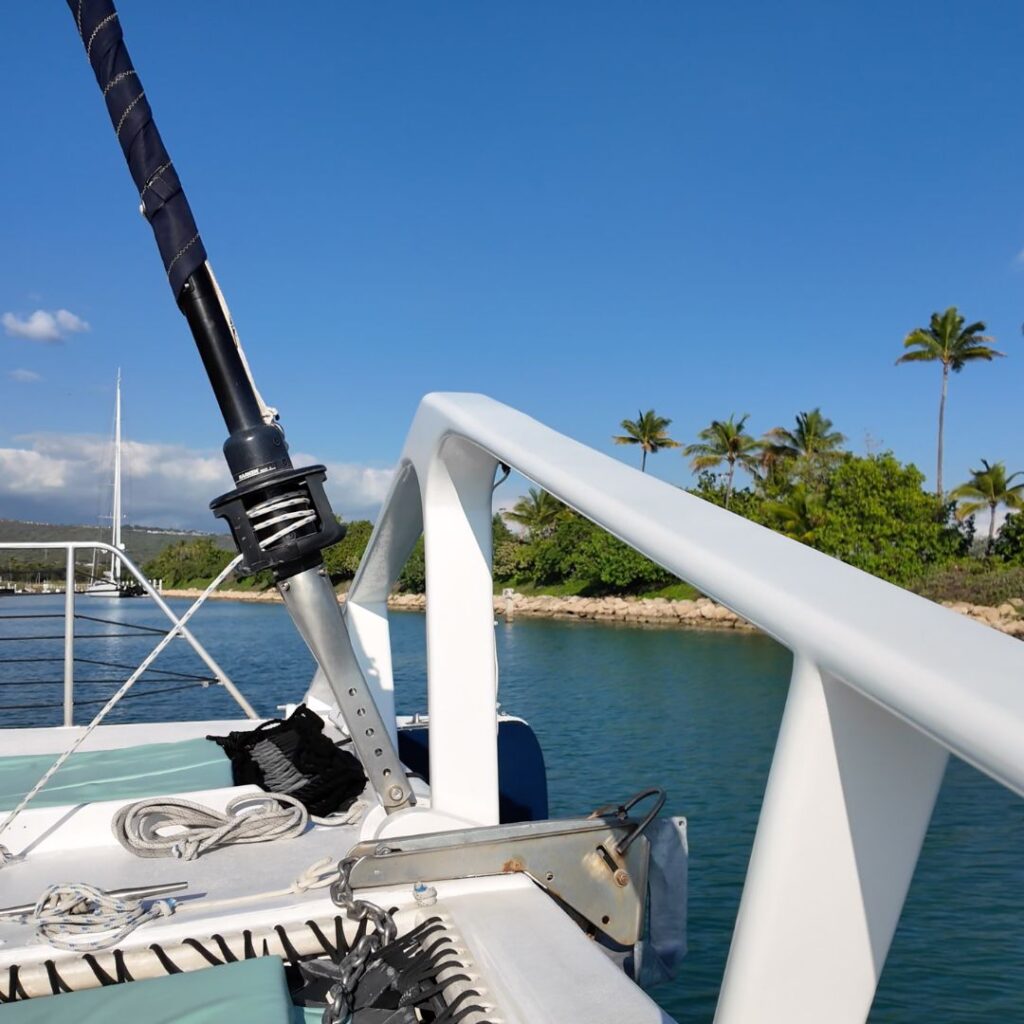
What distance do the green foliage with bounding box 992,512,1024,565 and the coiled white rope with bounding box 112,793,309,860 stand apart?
30.1 meters

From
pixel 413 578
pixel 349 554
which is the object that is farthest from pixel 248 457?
pixel 349 554

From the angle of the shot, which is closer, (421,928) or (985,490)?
(421,928)

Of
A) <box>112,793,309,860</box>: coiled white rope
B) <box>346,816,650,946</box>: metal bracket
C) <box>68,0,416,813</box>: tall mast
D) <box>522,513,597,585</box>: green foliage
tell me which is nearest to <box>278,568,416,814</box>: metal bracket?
<box>68,0,416,813</box>: tall mast

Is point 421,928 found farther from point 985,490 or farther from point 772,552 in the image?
point 985,490

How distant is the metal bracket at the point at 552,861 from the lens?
1.98m

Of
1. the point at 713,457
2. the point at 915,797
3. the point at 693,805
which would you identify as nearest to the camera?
the point at 915,797

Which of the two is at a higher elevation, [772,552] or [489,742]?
[772,552]

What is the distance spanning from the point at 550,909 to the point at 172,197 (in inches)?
78.0

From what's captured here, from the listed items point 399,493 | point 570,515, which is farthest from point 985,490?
point 399,493

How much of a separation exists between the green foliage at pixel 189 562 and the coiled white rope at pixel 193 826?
5753 centimetres

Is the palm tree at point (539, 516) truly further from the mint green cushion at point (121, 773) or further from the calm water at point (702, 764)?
the mint green cushion at point (121, 773)

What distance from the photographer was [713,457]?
133 feet

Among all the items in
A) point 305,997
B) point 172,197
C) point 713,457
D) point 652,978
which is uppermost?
point 713,457

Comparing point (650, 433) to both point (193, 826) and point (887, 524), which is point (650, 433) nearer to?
point (887, 524)
